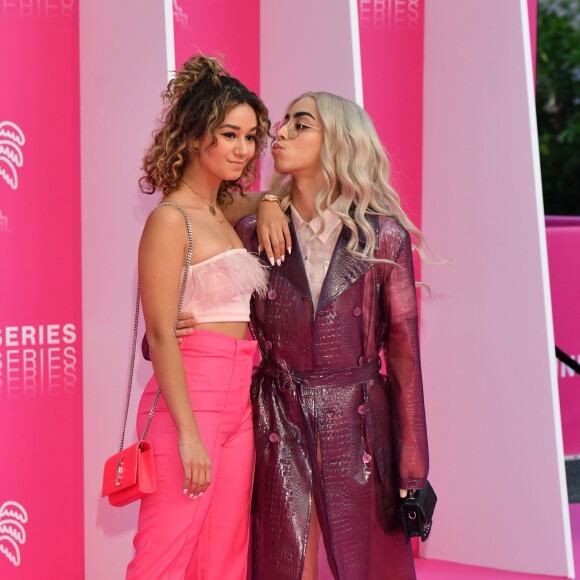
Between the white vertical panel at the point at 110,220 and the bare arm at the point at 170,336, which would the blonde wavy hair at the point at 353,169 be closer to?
the bare arm at the point at 170,336

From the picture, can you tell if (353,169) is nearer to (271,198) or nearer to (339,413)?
(271,198)

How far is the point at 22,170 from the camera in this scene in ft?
10.9

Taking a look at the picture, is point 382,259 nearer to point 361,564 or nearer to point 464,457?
point 361,564

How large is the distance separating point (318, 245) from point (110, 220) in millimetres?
951

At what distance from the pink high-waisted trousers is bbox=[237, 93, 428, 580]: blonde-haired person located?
0.11m

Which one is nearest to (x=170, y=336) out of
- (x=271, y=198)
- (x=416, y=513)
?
(x=271, y=198)

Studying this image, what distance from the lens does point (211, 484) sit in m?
2.39

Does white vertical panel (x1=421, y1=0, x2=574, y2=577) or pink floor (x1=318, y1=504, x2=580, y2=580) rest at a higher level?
white vertical panel (x1=421, y1=0, x2=574, y2=577)

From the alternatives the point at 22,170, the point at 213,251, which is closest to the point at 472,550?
the point at 213,251

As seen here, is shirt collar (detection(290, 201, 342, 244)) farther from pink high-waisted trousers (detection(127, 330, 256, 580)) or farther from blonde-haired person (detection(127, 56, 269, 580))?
pink high-waisted trousers (detection(127, 330, 256, 580))

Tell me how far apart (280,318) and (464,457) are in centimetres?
159

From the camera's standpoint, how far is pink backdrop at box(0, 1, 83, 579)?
3297 millimetres

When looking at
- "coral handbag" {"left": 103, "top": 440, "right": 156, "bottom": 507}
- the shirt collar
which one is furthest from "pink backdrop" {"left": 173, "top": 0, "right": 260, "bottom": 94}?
"coral handbag" {"left": 103, "top": 440, "right": 156, "bottom": 507}

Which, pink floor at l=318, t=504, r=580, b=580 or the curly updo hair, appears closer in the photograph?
the curly updo hair
